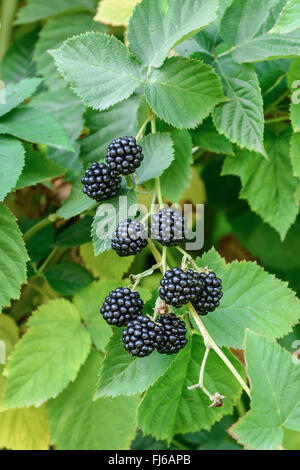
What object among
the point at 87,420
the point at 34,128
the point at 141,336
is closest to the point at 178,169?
the point at 34,128

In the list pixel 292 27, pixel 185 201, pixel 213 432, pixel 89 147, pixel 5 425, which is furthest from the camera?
pixel 185 201

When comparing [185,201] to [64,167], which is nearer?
[64,167]

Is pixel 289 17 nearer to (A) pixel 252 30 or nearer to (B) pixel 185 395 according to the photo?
(A) pixel 252 30

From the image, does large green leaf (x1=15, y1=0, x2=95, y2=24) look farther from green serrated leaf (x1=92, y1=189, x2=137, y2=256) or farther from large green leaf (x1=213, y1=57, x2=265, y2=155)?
green serrated leaf (x1=92, y1=189, x2=137, y2=256)

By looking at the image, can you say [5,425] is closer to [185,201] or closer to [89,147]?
[89,147]

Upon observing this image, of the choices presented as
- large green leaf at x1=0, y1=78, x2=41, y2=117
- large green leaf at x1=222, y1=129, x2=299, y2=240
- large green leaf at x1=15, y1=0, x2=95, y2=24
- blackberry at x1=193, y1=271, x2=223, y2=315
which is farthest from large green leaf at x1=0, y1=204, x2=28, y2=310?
large green leaf at x1=15, y1=0, x2=95, y2=24
